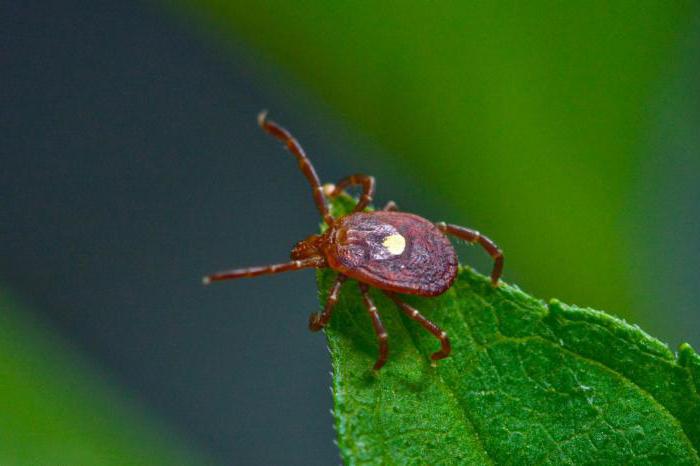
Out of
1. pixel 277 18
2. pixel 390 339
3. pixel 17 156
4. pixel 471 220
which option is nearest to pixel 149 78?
pixel 17 156

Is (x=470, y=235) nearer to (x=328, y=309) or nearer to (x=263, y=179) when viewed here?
(x=328, y=309)

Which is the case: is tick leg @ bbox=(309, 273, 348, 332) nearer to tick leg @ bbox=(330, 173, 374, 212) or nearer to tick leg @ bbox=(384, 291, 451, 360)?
tick leg @ bbox=(384, 291, 451, 360)

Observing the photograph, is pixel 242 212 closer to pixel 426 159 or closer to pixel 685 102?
pixel 426 159

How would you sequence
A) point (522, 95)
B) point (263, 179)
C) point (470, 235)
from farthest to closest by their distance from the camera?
point (263, 179) → point (522, 95) → point (470, 235)

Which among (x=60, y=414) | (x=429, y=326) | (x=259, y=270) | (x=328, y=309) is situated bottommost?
(x=60, y=414)

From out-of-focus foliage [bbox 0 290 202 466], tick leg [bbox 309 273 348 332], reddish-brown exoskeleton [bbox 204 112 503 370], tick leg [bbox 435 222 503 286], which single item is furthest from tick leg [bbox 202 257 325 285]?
out-of-focus foliage [bbox 0 290 202 466]

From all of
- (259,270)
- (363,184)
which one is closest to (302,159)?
(363,184)

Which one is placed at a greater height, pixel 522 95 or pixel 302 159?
pixel 522 95
